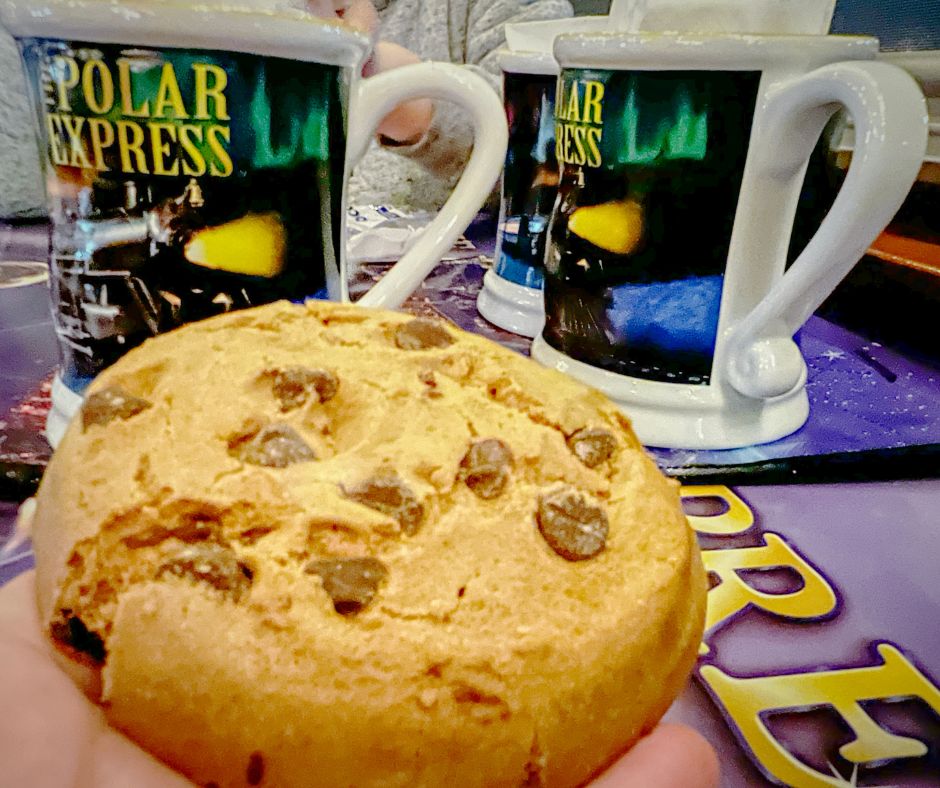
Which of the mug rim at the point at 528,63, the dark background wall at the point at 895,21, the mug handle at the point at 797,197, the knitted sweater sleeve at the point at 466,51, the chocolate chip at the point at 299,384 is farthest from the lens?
the knitted sweater sleeve at the point at 466,51

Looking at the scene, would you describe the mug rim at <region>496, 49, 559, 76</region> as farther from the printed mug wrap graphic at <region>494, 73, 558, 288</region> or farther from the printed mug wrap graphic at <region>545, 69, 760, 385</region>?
the printed mug wrap graphic at <region>545, 69, 760, 385</region>

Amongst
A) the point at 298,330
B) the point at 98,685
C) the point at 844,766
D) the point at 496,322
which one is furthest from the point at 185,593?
the point at 496,322

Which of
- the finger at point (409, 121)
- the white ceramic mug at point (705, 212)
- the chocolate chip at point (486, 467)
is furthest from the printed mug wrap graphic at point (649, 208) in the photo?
the finger at point (409, 121)

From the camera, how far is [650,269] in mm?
583

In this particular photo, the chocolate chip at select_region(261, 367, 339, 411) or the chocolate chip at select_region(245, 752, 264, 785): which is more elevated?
the chocolate chip at select_region(261, 367, 339, 411)

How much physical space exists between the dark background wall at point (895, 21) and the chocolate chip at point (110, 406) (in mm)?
1266

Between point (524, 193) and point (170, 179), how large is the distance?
1.41 ft

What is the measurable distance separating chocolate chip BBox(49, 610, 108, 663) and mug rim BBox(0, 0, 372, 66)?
320mm

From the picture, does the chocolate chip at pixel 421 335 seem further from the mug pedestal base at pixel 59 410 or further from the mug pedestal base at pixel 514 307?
the mug pedestal base at pixel 514 307

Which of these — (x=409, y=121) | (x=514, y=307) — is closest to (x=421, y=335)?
(x=514, y=307)

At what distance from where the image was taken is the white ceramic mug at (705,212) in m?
0.49

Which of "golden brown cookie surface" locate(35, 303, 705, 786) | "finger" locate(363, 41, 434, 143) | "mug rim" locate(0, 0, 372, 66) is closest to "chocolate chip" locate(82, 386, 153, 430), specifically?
"golden brown cookie surface" locate(35, 303, 705, 786)

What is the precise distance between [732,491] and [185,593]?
39 centimetres

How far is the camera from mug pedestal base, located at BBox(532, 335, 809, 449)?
59 centimetres
